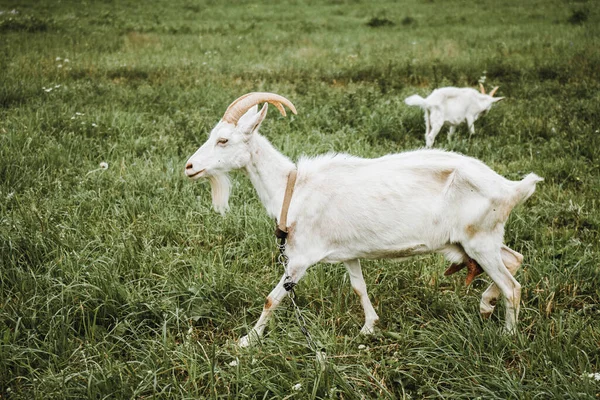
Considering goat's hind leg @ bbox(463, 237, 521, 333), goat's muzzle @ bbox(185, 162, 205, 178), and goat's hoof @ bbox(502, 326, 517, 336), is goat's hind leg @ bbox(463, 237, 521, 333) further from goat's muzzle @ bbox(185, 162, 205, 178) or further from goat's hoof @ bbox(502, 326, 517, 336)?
goat's muzzle @ bbox(185, 162, 205, 178)

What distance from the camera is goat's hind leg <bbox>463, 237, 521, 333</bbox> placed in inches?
118

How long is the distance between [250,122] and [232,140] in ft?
0.56

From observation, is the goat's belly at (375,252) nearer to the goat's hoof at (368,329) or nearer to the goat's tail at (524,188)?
the goat's hoof at (368,329)

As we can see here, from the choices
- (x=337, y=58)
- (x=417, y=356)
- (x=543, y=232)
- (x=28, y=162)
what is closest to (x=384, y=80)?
(x=337, y=58)

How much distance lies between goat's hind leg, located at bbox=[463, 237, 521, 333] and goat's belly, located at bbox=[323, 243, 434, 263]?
0.94 ft

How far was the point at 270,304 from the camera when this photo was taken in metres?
3.09

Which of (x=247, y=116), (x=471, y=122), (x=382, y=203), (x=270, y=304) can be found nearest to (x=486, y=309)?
(x=382, y=203)

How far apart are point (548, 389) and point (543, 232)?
6.95 ft

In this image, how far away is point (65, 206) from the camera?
4.50m

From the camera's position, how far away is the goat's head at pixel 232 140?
3.08 m

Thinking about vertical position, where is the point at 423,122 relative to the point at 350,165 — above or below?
below

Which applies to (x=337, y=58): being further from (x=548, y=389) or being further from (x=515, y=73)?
(x=548, y=389)

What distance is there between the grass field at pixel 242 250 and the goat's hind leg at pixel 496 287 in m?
0.07

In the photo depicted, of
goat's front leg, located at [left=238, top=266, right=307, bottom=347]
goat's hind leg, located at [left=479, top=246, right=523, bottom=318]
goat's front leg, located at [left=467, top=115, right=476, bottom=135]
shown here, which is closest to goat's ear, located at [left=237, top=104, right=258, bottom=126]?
goat's front leg, located at [left=238, top=266, right=307, bottom=347]
